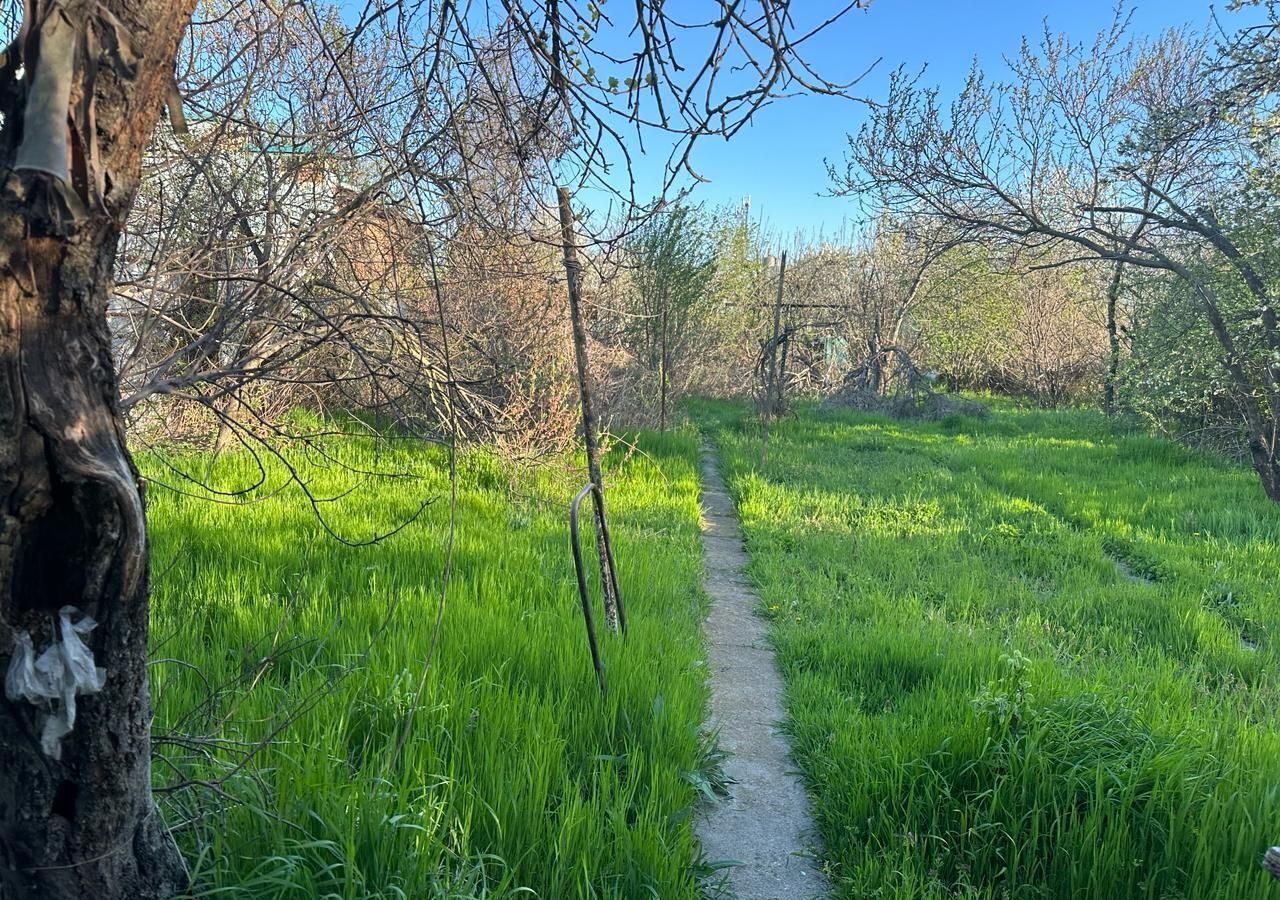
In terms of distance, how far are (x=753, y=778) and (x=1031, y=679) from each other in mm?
1378

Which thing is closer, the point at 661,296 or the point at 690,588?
the point at 690,588

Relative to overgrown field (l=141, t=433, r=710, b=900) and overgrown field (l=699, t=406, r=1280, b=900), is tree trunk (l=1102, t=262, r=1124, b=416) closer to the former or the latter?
overgrown field (l=699, t=406, r=1280, b=900)

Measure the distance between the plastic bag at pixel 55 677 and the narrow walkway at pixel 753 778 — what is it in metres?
2.09

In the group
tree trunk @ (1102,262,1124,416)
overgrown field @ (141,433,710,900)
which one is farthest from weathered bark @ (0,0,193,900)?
tree trunk @ (1102,262,1124,416)

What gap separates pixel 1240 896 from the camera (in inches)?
93.9

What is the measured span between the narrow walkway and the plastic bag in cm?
209

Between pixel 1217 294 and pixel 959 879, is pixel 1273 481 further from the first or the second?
pixel 959 879

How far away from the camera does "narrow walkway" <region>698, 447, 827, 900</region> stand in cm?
276

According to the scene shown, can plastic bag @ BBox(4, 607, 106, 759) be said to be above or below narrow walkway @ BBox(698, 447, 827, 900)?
above

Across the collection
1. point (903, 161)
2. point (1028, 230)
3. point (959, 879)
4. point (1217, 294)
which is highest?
point (903, 161)

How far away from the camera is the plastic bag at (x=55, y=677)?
1341 millimetres

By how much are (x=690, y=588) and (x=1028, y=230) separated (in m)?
8.67

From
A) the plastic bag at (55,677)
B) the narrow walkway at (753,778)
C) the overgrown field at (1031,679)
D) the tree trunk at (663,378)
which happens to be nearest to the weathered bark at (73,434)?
the plastic bag at (55,677)

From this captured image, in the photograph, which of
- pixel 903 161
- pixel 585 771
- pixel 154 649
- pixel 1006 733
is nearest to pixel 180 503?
pixel 154 649
